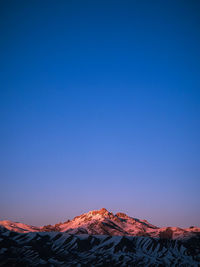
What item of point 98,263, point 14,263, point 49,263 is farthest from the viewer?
point 98,263

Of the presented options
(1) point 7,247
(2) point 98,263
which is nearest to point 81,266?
(2) point 98,263

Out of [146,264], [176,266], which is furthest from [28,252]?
[176,266]

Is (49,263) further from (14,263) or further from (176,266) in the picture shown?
(176,266)

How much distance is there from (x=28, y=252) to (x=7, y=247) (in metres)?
13.7

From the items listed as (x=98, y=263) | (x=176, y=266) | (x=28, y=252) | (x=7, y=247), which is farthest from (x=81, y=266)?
(x=176, y=266)

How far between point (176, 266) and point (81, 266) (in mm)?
63093

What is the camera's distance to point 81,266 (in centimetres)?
18938

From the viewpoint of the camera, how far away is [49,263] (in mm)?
184625

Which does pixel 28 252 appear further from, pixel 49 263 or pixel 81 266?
pixel 81 266

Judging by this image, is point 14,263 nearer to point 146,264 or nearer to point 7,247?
point 7,247

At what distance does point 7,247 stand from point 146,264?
9136cm

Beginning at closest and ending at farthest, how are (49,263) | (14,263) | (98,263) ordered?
(14,263) → (49,263) → (98,263)

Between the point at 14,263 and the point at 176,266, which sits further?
the point at 176,266

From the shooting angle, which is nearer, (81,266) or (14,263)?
(14,263)
